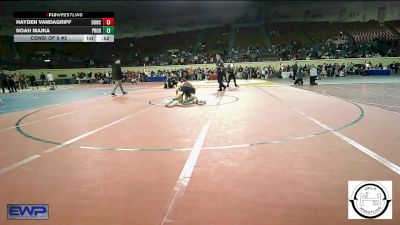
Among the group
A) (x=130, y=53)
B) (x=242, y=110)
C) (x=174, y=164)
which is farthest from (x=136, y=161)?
(x=130, y=53)

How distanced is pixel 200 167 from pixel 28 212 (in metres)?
2.18

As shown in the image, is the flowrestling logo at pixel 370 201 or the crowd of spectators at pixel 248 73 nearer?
the flowrestling logo at pixel 370 201

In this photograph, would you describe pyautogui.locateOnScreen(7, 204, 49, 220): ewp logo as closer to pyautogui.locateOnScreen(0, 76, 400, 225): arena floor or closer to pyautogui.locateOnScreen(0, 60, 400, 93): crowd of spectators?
pyautogui.locateOnScreen(0, 76, 400, 225): arena floor

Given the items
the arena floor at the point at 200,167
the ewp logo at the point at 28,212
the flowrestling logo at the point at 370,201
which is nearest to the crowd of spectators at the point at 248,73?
the arena floor at the point at 200,167

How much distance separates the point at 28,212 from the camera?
125 inches

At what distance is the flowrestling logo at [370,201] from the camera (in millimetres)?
2918

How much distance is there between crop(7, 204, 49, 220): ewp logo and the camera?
306 centimetres

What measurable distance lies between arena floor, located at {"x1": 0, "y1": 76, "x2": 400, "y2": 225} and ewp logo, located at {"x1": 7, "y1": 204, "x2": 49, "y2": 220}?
68mm

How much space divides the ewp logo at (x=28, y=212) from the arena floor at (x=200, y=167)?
68mm
